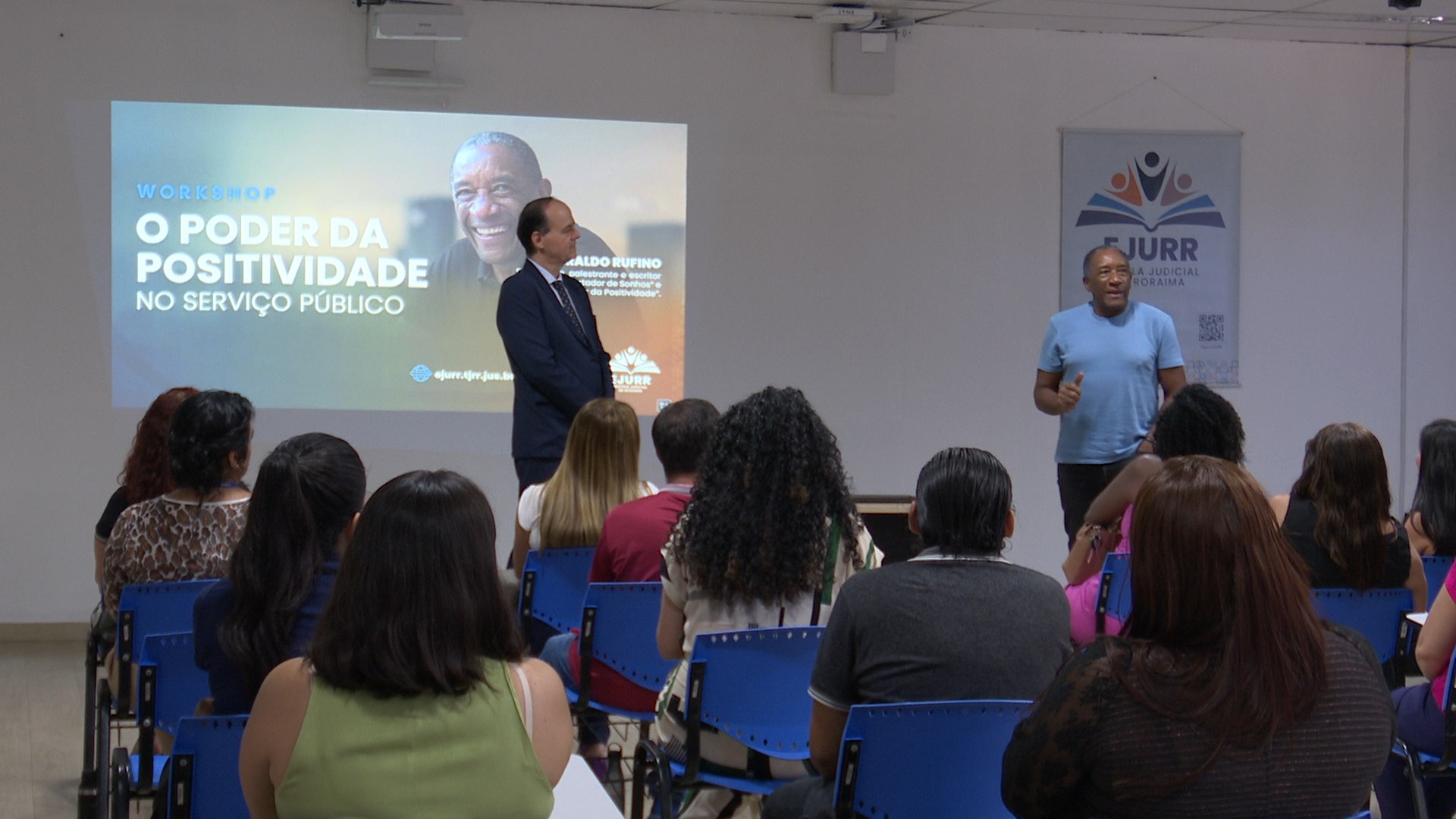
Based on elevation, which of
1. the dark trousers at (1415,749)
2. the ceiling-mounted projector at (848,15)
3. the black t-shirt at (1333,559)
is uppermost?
the ceiling-mounted projector at (848,15)

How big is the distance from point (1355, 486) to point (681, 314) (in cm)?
385

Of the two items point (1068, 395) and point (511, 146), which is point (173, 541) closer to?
point (1068, 395)

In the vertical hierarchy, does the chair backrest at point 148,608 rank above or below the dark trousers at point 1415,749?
above

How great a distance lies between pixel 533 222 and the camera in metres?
4.77

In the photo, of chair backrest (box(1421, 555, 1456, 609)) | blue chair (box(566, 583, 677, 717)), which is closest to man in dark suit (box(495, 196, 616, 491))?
blue chair (box(566, 583, 677, 717))

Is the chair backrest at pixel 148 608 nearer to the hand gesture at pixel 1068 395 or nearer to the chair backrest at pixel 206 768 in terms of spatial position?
the chair backrest at pixel 206 768

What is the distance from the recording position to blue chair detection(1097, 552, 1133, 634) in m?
3.58

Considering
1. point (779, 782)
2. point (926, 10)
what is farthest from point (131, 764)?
point (926, 10)

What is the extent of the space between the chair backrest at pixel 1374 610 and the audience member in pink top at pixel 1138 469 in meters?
0.50

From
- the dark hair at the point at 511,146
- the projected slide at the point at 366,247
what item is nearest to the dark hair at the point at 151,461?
the projected slide at the point at 366,247

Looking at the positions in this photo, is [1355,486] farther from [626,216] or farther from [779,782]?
[626,216]

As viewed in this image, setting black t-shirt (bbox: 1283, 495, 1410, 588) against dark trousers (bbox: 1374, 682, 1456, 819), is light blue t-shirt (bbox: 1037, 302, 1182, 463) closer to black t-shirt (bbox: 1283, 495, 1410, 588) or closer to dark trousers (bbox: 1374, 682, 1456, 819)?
black t-shirt (bbox: 1283, 495, 1410, 588)

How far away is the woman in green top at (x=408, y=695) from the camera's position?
5.41ft

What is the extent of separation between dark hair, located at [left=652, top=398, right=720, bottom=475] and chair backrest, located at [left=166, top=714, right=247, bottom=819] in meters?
1.47
